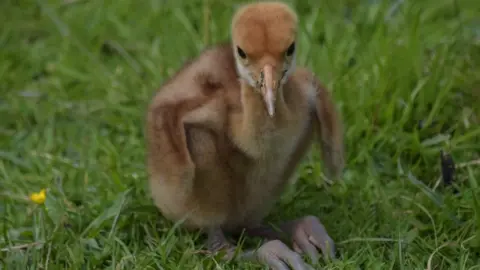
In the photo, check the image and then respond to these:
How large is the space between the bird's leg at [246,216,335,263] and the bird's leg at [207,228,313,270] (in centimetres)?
7

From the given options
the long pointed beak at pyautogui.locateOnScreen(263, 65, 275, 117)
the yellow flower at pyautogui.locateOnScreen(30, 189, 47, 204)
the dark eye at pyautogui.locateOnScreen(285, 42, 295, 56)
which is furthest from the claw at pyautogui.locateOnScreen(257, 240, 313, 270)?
the yellow flower at pyautogui.locateOnScreen(30, 189, 47, 204)

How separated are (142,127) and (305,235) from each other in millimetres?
991

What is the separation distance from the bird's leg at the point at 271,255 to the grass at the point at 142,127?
46mm

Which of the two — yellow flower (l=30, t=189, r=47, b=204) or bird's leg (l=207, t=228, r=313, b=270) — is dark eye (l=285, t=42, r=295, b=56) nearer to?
bird's leg (l=207, t=228, r=313, b=270)

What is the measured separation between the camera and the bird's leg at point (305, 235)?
2.83 m

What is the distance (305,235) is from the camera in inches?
114

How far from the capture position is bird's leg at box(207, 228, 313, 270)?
275 cm

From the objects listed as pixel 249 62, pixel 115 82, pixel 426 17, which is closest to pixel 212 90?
pixel 249 62

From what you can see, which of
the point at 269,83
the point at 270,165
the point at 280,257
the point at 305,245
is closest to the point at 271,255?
the point at 280,257

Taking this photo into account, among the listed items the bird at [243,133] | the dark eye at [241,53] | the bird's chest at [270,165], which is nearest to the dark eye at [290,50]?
the bird at [243,133]

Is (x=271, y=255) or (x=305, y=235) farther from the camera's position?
(x=305, y=235)

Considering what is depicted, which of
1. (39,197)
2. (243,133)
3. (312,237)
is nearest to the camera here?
(243,133)

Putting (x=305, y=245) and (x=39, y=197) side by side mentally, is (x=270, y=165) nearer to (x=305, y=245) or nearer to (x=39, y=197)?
(x=305, y=245)

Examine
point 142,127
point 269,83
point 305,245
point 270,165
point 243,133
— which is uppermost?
point 269,83
